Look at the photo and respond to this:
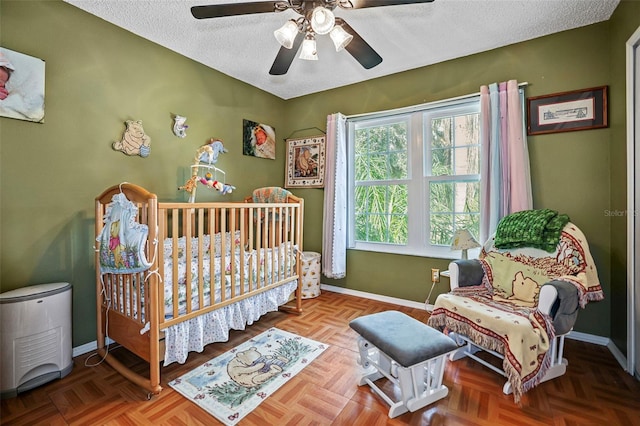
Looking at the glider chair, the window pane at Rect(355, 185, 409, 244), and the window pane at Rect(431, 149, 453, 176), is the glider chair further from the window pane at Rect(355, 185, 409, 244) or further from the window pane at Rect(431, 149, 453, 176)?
the window pane at Rect(355, 185, 409, 244)

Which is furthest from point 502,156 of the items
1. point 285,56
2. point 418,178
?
point 285,56

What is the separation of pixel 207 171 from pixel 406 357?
252cm

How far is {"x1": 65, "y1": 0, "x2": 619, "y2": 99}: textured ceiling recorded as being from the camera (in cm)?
206

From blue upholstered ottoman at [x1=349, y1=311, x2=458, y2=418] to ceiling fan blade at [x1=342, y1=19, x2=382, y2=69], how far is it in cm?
165

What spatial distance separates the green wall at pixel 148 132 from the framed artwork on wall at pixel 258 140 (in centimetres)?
41

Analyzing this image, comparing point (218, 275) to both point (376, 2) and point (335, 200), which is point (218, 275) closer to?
point (335, 200)

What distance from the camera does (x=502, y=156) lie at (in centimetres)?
246

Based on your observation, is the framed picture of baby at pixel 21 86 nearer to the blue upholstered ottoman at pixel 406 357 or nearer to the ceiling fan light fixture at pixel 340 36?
the ceiling fan light fixture at pixel 340 36

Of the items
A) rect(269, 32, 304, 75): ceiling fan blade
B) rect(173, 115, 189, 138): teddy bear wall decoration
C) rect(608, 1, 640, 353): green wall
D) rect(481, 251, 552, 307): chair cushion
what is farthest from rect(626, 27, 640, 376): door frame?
rect(173, 115, 189, 138): teddy bear wall decoration

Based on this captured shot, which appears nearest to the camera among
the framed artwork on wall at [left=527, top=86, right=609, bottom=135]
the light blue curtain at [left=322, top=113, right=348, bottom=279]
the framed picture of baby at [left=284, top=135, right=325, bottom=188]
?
the framed artwork on wall at [left=527, top=86, right=609, bottom=135]

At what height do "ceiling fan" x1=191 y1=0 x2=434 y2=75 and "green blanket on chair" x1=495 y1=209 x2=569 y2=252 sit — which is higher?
"ceiling fan" x1=191 y1=0 x2=434 y2=75

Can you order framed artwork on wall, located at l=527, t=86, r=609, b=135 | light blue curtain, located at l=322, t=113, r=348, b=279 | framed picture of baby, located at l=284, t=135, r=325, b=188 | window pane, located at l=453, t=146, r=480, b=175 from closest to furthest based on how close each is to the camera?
framed artwork on wall, located at l=527, t=86, r=609, b=135 → window pane, located at l=453, t=146, r=480, b=175 → light blue curtain, located at l=322, t=113, r=348, b=279 → framed picture of baby, located at l=284, t=135, r=325, b=188

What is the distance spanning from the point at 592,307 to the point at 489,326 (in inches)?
50.8

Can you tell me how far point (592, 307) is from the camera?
7.48 ft
